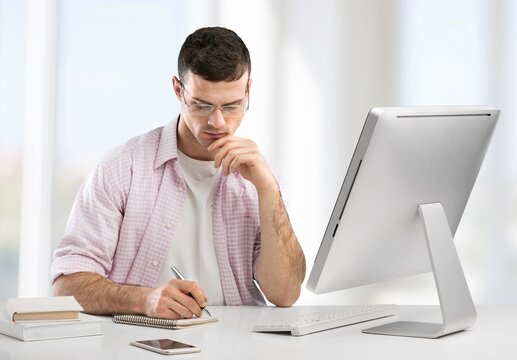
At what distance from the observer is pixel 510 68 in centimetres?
324

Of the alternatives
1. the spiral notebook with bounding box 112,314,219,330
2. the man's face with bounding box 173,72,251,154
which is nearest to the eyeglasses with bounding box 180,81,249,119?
the man's face with bounding box 173,72,251,154

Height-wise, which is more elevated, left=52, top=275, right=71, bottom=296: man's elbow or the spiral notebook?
the spiral notebook

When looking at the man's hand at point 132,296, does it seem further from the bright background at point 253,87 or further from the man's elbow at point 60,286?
→ the bright background at point 253,87

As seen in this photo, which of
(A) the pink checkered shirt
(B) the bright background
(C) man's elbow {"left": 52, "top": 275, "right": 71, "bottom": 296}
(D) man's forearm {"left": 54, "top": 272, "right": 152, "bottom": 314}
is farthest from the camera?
(B) the bright background

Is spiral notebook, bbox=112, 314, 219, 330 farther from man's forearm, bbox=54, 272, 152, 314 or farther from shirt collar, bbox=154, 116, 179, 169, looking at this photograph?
shirt collar, bbox=154, 116, 179, 169

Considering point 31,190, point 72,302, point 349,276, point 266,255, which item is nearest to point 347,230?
point 349,276

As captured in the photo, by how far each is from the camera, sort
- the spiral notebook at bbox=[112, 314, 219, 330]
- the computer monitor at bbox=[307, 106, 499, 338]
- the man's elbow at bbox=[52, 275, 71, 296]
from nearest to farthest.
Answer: the computer monitor at bbox=[307, 106, 499, 338] → the spiral notebook at bbox=[112, 314, 219, 330] → the man's elbow at bbox=[52, 275, 71, 296]

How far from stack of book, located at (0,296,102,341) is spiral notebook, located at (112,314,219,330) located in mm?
156

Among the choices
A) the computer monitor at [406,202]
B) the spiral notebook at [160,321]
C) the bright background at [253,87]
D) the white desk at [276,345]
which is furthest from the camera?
the bright background at [253,87]

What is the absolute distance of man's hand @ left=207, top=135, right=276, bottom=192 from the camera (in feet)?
6.62

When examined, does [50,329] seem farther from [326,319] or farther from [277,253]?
[277,253]

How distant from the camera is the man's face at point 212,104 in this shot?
2.09 metres

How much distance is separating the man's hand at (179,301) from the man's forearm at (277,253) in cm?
46

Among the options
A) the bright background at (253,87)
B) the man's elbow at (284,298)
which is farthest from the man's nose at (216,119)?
the bright background at (253,87)
